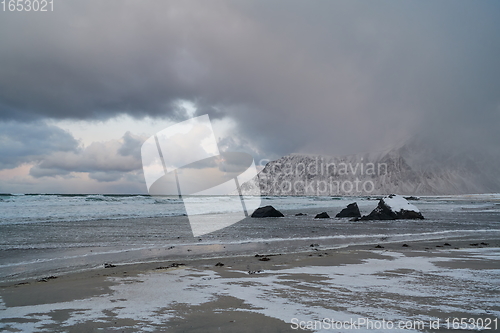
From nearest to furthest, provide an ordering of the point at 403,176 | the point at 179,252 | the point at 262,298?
the point at 262,298 < the point at 179,252 < the point at 403,176

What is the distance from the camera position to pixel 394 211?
70.5ft

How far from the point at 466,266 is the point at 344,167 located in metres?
189

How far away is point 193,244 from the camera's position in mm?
9992

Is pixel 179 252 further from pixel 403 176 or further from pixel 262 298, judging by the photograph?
pixel 403 176

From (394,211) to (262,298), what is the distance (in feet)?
67.0

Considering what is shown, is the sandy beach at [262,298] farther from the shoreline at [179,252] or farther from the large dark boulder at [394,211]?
the large dark boulder at [394,211]

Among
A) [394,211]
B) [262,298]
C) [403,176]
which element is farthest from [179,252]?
[403,176]

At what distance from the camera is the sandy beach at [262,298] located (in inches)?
120

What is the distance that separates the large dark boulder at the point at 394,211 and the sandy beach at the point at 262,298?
48.3 feet

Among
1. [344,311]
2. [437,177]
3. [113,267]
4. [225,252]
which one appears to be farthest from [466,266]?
[437,177]

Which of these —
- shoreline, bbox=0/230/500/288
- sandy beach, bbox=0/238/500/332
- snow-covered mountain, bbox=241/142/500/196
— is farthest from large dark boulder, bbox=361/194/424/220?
snow-covered mountain, bbox=241/142/500/196

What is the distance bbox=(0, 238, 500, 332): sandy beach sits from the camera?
3041mm

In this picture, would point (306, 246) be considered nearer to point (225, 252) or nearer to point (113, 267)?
point (225, 252)

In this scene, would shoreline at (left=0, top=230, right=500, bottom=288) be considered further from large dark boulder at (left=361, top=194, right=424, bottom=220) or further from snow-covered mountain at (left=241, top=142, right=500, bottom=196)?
snow-covered mountain at (left=241, top=142, right=500, bottom=196)
